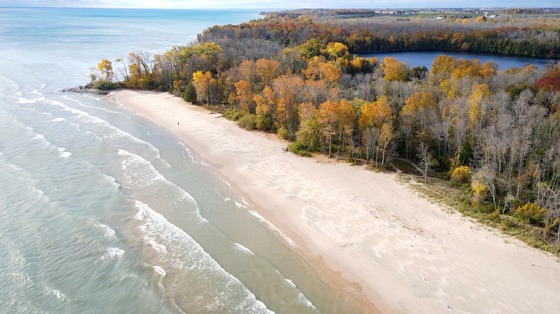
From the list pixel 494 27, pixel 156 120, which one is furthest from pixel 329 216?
pixel 494 27

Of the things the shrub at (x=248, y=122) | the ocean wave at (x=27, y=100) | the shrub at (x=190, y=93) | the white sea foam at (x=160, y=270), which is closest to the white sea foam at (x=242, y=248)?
the white sea foam at (x=160, y=270)

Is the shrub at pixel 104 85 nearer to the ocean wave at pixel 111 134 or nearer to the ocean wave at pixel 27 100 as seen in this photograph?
the ocean wave at pixel 27 100

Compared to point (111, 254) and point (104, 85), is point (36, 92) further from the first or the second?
point (111, 254)

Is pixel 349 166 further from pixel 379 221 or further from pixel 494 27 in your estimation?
pixel 494 27

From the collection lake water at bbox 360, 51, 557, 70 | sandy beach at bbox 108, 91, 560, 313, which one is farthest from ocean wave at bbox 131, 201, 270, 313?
lake water at bbox 360, 51, 557, 70

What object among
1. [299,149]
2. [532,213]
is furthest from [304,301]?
[299,149]
